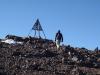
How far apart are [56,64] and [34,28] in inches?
854

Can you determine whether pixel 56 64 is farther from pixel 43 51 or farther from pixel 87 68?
pixel 43 51

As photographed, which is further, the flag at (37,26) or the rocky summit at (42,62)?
the flag at (37,26)

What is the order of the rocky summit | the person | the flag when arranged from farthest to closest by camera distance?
the flag → the person → the rocky summit

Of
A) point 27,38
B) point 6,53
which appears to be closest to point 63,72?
point 6,53

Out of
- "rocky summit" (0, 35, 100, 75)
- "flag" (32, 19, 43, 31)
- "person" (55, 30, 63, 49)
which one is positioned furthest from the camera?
"flag" (32, 19, 43, 31)

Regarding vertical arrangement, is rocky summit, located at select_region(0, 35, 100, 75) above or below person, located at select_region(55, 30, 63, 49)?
below

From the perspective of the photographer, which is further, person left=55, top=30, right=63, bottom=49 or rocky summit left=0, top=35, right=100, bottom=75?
person left=55, top=30, right=63, bottom=49

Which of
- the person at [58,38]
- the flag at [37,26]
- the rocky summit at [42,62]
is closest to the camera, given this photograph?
the rocky summit at [42,62]

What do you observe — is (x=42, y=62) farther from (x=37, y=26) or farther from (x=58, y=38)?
(x=37, y=26)

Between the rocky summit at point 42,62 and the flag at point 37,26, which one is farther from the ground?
the flag at point 37,26

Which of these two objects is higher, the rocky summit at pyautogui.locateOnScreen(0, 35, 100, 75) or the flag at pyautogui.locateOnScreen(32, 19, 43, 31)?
the flag at pyautogui.locateOnScreen(32, 19, 43, 31)

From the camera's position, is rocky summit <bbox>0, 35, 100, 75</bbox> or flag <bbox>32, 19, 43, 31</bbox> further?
flag <bbox>32, 19, 43, 31</bbox>

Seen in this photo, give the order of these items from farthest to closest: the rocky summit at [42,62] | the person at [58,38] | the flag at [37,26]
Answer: the flag at [37,26], the person at [58,38], the rocky summit at [42,62]

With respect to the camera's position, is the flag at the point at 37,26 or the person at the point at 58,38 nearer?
the person at the point at 58,38
